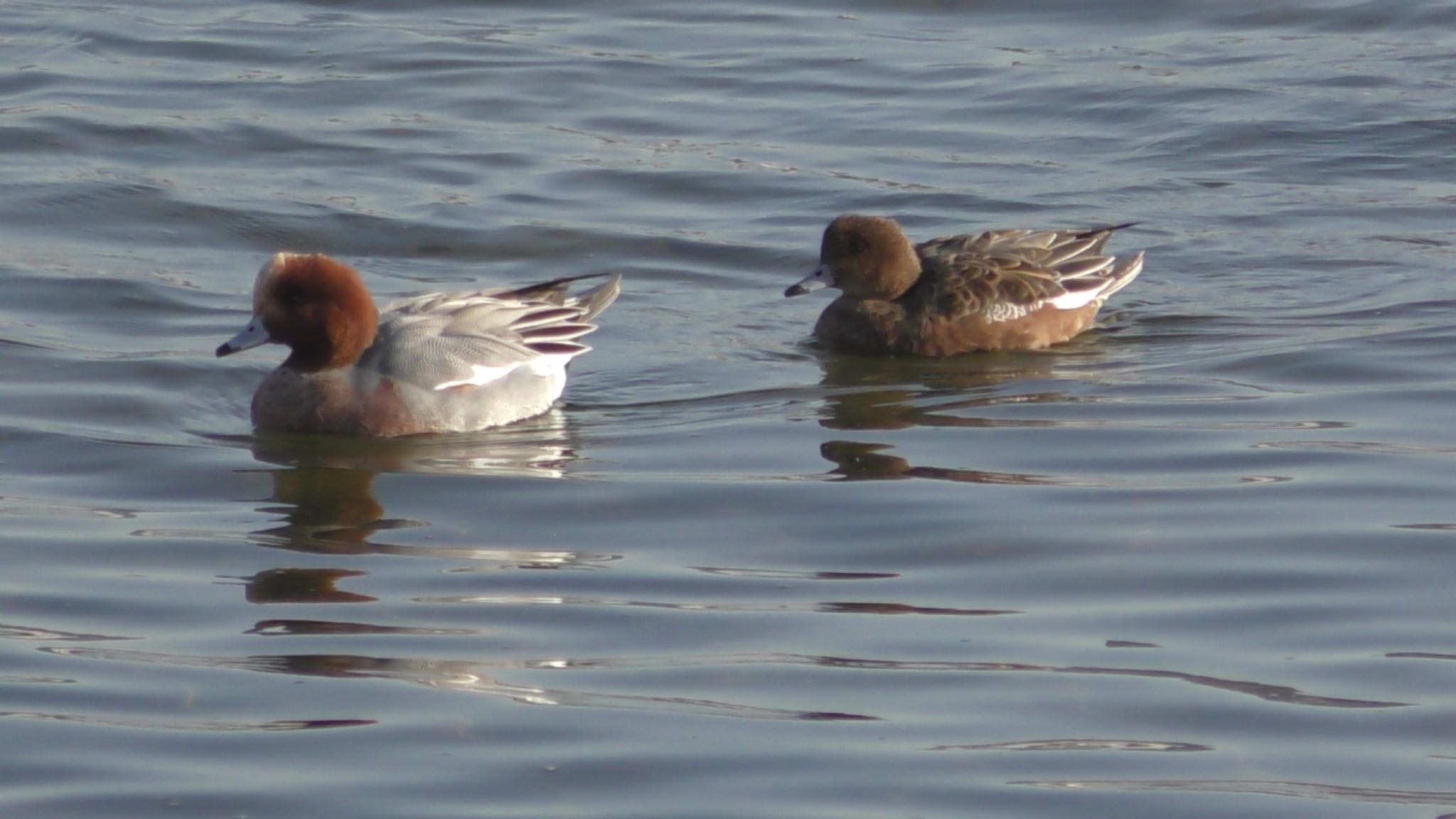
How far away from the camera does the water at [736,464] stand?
5.32 metres

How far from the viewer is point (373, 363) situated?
9.35 m

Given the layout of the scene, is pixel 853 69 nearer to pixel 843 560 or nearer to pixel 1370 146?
pixel 1370 146

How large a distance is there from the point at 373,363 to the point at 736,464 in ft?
6.00

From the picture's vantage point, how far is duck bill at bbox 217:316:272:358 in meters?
9.21

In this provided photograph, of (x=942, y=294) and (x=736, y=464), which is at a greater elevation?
(x=942, y=294)

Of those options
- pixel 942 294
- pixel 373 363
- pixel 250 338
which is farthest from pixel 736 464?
pixel 942 294

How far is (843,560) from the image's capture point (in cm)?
696

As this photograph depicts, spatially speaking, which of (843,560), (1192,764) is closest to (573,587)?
(843,560)

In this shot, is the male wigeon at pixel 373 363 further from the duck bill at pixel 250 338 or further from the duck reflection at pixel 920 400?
the duck reflection at pixel 920 400

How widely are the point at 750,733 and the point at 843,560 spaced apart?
162 cm

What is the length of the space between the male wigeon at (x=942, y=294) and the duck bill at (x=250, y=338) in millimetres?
2717

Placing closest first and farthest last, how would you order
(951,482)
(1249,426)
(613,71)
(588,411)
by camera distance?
1. (951,482)
2. (1249,426)
3. (588,411)
4. (613,71)

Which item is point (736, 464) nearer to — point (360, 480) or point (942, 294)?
point (360, 480)

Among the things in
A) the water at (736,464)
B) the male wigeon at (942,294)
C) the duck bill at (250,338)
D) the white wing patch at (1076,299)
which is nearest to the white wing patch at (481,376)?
the water at (736,464)
